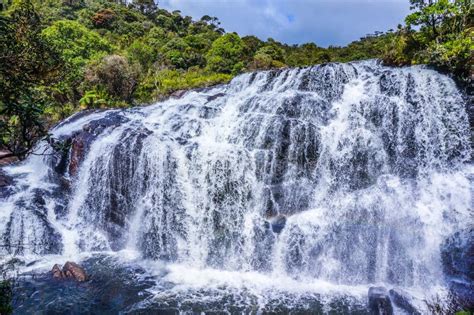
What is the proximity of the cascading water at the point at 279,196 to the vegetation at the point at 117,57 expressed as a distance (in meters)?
3.21

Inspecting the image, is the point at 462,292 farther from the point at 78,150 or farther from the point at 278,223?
the point at 78,150

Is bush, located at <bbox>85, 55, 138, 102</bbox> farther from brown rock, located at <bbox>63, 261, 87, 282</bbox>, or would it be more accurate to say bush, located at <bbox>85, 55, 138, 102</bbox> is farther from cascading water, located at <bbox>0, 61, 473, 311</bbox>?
brown rock, located at <bbox>63, 261, 87, 282</bbox>

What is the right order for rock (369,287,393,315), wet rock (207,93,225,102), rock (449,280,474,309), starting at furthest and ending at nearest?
wet rock (207,93,225,102) → rock (369,287,393,315) → rock (449,280,474,309)

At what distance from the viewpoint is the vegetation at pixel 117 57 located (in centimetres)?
460

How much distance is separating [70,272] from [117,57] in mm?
19156

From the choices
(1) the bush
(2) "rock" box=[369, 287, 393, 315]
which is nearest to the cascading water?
(2) "rock" box=[369, 287, 393, 315]

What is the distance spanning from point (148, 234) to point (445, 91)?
14.0 meters

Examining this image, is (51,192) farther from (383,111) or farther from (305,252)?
(383,111)

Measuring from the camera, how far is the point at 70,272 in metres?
11.0

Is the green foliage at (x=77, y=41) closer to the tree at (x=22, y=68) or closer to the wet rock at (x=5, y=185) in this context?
the wet rock at (x=5, y=185)

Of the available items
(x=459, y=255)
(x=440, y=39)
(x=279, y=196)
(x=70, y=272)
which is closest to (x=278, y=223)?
(x=279, y=196)

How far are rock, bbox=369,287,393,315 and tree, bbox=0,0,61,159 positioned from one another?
9289mm

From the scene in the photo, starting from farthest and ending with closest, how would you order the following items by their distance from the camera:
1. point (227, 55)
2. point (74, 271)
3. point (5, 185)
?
1. point (227, 55)
2. point (5, 185)
3. point (74, 271)

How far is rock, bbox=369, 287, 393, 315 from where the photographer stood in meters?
8.96
